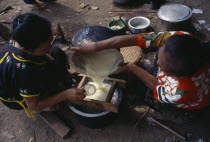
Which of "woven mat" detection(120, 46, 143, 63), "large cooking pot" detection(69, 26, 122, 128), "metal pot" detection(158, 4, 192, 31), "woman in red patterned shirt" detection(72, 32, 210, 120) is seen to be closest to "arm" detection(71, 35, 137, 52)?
"woman in red patterned shirt" detection(72, 32, 210, 120)

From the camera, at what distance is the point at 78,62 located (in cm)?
199

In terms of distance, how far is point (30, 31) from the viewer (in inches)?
60.4

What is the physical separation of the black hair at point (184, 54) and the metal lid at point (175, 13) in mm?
1909

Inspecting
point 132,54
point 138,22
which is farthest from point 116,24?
point 132,54

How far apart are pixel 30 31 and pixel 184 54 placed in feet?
3.87

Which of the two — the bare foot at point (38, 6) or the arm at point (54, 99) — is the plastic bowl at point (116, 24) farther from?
the bare foot at point (38, 6)

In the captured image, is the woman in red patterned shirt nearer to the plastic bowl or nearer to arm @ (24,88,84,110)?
arm @ (24,88,84,110)

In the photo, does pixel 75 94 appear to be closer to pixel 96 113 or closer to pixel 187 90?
pixel 96 113

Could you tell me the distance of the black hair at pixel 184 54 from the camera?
137cm

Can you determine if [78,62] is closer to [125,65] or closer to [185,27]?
[125,65]

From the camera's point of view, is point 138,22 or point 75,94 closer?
point 75,94

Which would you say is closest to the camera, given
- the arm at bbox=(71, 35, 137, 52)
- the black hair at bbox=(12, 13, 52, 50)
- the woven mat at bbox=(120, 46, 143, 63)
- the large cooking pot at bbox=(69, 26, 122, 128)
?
the black hair at bbox=(12, 13, 52, 50)

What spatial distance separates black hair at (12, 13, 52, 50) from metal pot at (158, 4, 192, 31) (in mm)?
2225

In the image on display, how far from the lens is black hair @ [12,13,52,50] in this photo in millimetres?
1517
